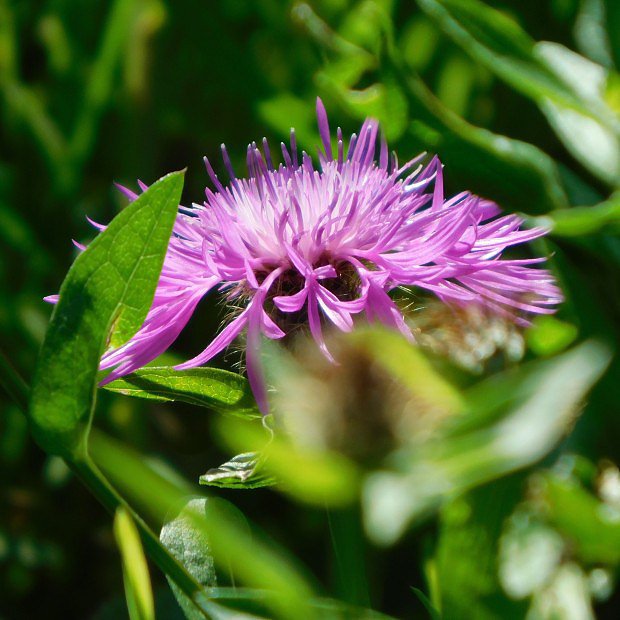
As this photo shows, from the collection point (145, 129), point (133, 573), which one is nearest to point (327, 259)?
point (133, 573)

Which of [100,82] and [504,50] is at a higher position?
[504,50]

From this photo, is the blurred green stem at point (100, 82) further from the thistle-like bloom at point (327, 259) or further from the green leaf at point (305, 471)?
the green leaf at point (305, 471)

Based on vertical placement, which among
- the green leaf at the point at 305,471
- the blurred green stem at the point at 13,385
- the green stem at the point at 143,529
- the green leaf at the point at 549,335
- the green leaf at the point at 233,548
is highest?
the green leaf at the point at 305,471

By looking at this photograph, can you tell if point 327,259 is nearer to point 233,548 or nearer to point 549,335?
point 549,335

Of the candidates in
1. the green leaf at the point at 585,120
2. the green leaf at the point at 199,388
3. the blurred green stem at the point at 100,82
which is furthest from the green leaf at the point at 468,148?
the blurred green stem at the point at 100,82

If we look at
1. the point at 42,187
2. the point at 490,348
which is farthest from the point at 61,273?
the point at 490,348

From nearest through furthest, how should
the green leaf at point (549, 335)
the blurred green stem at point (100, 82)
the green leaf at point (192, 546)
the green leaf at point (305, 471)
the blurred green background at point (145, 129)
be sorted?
1. the green leaf at point (305, 471)
2. the green leaf at point (192, 546)
3. the green leaf at point (549, 335)
4. the blurred green background at point (145, 129)
5. the blurred green stem at point (100, 82)
